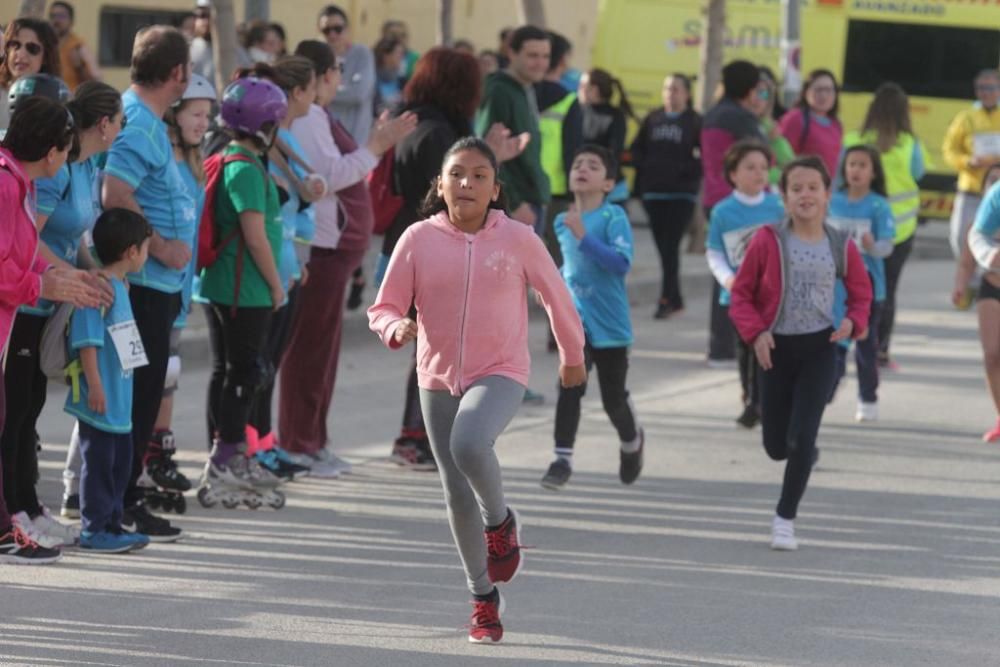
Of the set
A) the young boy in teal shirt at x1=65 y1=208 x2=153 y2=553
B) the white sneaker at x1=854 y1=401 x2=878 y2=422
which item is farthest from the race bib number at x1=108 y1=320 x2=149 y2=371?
the white sneaker at x1=854 y1=401 x2=878 y2=422

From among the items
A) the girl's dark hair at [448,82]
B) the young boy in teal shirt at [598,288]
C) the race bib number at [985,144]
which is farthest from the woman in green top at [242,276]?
the race bib number at [985,144]

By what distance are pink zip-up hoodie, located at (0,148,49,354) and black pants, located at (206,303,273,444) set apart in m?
1.77

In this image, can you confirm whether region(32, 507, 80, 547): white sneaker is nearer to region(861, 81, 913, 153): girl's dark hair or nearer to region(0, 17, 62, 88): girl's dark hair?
region(0, 17, 62, 88): girl's dark hair

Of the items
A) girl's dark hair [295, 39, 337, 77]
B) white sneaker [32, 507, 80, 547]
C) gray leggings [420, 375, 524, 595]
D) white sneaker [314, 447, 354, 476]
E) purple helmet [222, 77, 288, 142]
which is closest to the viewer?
gray leggings [420, 375, 524, 595]

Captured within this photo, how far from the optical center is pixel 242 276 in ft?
29.1

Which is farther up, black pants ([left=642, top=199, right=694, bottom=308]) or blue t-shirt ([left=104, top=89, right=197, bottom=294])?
blue t-shirt ([left=104, top=89, right=197, bottom=294])

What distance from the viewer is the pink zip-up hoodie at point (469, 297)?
6.76 m

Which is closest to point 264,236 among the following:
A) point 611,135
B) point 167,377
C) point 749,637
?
point 167,377

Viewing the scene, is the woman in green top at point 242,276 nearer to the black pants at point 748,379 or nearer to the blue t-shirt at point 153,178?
the blue t-shirt at point 153,178

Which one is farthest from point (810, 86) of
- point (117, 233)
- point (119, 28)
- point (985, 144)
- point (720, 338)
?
point (119, 28)

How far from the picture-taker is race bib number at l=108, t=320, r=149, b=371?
25.8 feet

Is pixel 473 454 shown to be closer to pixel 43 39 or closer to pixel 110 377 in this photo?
pixel 110 377

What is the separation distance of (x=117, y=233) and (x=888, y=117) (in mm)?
7128

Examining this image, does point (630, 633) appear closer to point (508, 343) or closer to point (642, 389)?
point (508, 343)
